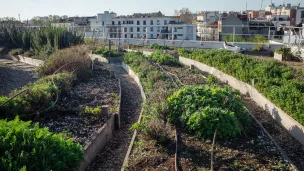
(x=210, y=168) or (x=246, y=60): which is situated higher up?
(x=246, y=60)

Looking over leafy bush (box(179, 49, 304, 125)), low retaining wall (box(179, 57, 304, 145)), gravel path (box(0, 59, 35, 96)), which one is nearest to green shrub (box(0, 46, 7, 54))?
gravel path (box(0, 59, 35, 96))

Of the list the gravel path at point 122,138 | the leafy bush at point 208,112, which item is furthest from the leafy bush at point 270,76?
the gravel path at point 122,138

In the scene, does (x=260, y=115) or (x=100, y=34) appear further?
(x=100, y=34)

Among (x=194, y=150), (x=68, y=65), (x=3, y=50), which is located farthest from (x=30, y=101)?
(x=3, y=50)

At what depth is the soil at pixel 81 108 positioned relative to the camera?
6.61 m

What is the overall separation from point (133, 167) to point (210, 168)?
1.15 metres

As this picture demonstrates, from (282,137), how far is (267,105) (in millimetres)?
1509

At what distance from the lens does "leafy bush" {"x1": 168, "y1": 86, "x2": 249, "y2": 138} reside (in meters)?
5.89

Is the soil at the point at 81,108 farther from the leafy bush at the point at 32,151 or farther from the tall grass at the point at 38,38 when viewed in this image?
the tall grass at the point at 38,38

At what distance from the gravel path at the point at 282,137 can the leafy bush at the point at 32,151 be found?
3.72 metres

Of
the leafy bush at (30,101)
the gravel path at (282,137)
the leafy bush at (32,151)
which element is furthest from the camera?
the leafy bush at (30,101)

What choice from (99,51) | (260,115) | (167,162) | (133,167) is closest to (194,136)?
(167,162)

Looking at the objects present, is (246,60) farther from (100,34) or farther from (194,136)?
(100,34)

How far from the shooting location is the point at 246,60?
1093 cm
